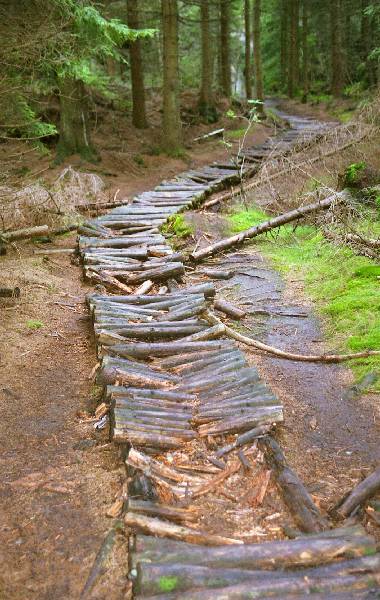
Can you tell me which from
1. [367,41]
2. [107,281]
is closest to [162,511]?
[107,281]

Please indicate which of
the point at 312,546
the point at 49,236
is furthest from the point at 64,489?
the point at 49,236

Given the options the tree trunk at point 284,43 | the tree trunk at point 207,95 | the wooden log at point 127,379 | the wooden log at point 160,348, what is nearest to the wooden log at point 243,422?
the wooden log at point 127,379

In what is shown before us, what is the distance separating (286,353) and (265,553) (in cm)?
263

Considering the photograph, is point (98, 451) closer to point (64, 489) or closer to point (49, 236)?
point (64, 489)

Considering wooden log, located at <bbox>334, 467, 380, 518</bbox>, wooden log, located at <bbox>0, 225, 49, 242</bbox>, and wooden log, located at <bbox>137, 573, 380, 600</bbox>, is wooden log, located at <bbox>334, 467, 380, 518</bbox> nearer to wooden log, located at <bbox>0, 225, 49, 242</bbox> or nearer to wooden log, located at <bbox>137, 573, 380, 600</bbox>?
wooden log, located at <bbox>137, 573, 380, 600</bbox>

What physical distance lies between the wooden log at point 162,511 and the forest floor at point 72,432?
0.22m

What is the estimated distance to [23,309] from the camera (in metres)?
6.00

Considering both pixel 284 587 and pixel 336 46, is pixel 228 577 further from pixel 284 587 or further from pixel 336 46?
pixel 336 46

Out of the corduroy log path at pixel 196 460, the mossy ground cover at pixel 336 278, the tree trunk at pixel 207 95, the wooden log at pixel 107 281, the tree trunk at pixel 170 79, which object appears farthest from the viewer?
the tree trunk at pixel 207 95

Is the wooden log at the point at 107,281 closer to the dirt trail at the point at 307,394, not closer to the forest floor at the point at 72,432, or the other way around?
the forest floor at the point at 72,432

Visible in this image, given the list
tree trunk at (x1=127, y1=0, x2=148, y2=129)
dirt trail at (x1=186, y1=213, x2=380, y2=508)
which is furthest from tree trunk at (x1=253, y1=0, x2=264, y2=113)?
dirt trail at (x1=186, y1=213, x2=380, y2=508)

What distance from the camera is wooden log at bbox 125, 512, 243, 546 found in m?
2.92

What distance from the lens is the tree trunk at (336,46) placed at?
23.0 m

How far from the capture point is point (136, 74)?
16.1 meters
